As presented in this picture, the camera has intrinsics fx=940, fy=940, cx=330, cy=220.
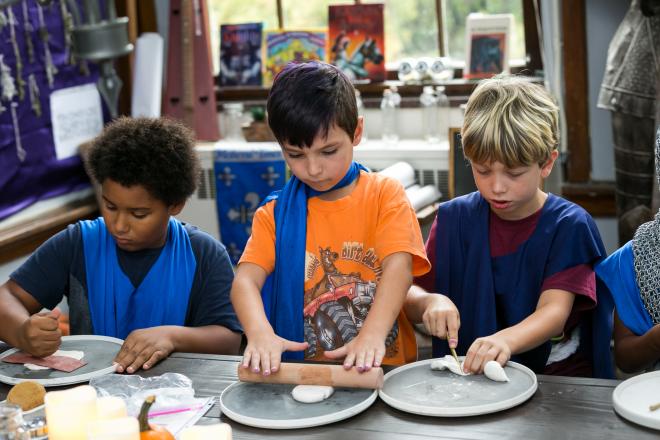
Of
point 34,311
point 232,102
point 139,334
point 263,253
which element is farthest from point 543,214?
point 232,102

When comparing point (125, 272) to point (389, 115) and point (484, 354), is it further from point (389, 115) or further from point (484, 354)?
point (389, 115)

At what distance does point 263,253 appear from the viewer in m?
2.09

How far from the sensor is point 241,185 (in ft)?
14.5

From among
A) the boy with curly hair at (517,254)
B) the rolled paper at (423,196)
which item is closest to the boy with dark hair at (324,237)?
the boy with curly hair at (517,254)

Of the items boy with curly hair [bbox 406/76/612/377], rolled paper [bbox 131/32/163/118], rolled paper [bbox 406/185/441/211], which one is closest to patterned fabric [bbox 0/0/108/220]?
rolled paper [bbox 131/32/163/118]

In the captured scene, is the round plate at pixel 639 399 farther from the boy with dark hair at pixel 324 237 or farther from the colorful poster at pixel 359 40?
the colorful poster at pixel 359 40

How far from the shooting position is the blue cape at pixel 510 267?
6.67 ft

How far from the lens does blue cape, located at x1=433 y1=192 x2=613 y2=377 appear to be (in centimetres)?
203

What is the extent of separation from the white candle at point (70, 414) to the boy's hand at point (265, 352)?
1.10 ft

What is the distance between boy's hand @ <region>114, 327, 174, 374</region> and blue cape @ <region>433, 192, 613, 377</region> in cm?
62

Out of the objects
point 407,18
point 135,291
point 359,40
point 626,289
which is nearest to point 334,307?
point 135,291

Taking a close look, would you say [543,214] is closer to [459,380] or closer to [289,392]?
[459,380]

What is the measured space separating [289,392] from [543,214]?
720 mm

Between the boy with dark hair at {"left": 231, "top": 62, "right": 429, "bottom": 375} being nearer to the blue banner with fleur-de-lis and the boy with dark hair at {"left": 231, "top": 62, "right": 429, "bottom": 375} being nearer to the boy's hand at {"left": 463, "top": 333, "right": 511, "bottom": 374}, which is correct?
the boy's hand at {"left": 463, "top": 333, "right": 511, "bottom": 374}
